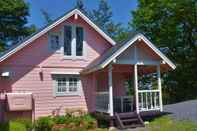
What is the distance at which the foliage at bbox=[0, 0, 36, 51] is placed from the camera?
33.6 meters

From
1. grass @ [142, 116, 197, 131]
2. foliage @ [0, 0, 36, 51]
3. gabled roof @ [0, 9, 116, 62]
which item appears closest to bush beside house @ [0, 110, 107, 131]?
grass @ [142, 116, 197, 131]

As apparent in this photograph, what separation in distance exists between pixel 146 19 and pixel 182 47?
16.5ft

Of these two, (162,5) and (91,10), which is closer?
(162,5)

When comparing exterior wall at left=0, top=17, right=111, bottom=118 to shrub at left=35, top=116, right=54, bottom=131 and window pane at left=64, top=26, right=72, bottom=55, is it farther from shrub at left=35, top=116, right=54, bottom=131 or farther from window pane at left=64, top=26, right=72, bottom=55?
shrub at left=35, top=116, right=54, bottom=131

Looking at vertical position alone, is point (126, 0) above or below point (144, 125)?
above

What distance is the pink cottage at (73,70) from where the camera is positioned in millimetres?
15016

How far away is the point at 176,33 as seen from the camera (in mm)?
31953

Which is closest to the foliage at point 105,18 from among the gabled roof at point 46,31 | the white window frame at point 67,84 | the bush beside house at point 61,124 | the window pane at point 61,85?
the gabled roof at point 46,31

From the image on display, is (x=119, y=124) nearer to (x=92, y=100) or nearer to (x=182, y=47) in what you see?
(x=92, y=100)

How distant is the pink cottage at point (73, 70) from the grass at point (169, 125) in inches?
41.5

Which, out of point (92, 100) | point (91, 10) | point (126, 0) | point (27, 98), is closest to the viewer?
point (27, 98)

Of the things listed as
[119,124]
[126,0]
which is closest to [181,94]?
[126,0]

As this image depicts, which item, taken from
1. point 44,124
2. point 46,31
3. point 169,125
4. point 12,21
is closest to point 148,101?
point 169,125

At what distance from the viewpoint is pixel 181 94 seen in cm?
3350
